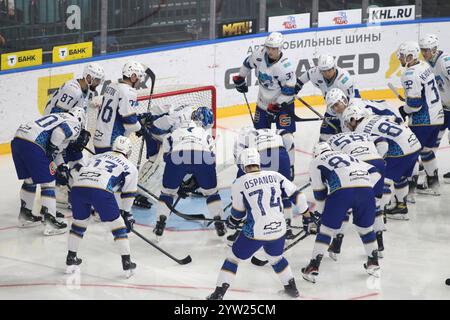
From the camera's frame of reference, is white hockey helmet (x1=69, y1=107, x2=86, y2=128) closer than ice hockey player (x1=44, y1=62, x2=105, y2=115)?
Yes

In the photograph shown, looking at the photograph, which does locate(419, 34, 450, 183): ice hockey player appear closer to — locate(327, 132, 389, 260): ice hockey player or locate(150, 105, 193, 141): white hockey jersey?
locate(327, 132, 389, 260): ice hockey player

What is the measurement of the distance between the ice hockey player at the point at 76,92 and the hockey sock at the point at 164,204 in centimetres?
114

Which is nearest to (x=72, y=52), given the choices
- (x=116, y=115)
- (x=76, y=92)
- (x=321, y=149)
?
(x=76, y=92)

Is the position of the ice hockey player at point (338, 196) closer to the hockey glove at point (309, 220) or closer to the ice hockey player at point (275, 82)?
the hockey glove at point (309, 220)

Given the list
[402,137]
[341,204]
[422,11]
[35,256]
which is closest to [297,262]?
[341,204]

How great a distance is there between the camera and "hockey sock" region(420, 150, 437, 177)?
9.52 m

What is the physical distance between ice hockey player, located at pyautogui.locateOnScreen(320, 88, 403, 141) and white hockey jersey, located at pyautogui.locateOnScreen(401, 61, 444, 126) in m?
0.30

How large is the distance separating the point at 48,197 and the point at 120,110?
0.93 meters

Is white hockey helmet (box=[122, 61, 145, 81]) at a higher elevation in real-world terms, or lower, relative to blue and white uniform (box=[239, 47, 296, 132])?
higher

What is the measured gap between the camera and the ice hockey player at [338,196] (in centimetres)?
740

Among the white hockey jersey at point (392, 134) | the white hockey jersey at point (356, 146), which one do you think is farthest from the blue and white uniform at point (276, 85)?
the white hockey jersey at point (356, 146)

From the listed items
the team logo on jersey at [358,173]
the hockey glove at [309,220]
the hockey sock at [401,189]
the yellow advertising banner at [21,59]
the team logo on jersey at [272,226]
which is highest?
the yellow advertising banner at [21,59]

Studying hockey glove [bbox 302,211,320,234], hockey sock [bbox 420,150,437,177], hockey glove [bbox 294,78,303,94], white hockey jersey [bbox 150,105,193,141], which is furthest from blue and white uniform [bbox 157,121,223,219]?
hockey sock [bbox 420,150,437,177]

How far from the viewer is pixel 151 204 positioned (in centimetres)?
924
